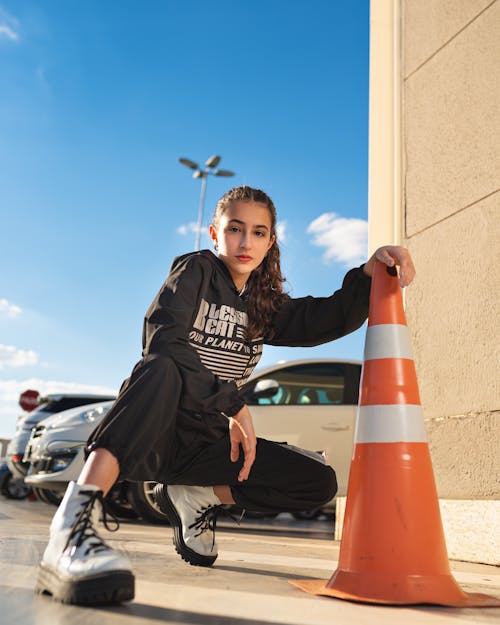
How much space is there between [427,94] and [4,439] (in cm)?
1578

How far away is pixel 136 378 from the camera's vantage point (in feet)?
6.89

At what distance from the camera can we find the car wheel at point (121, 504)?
20.3 ft

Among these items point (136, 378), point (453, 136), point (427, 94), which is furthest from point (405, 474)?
point (427, 94)

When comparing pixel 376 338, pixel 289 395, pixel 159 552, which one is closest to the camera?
pixel 376 338

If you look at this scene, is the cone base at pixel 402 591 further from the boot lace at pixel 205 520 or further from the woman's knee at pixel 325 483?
the boot lace at pixel 205 520

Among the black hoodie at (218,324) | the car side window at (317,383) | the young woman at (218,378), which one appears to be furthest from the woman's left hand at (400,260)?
the car side window at (317,383)

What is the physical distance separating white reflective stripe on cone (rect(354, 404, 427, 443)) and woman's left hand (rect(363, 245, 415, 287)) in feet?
1.45

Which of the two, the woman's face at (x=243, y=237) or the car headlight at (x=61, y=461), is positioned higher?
the woman's face at (x=243, y=237)

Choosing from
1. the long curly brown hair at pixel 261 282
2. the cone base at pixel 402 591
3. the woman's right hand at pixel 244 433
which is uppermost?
the long curly brown hair at pixel 261 282

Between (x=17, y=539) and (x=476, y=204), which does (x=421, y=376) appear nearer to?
(x=476, y=204)

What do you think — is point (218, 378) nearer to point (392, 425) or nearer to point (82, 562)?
point (392, 425)

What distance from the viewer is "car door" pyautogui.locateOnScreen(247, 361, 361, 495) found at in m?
6.79

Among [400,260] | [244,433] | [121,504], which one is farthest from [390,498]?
[121,504]

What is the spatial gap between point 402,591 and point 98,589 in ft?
2.90
